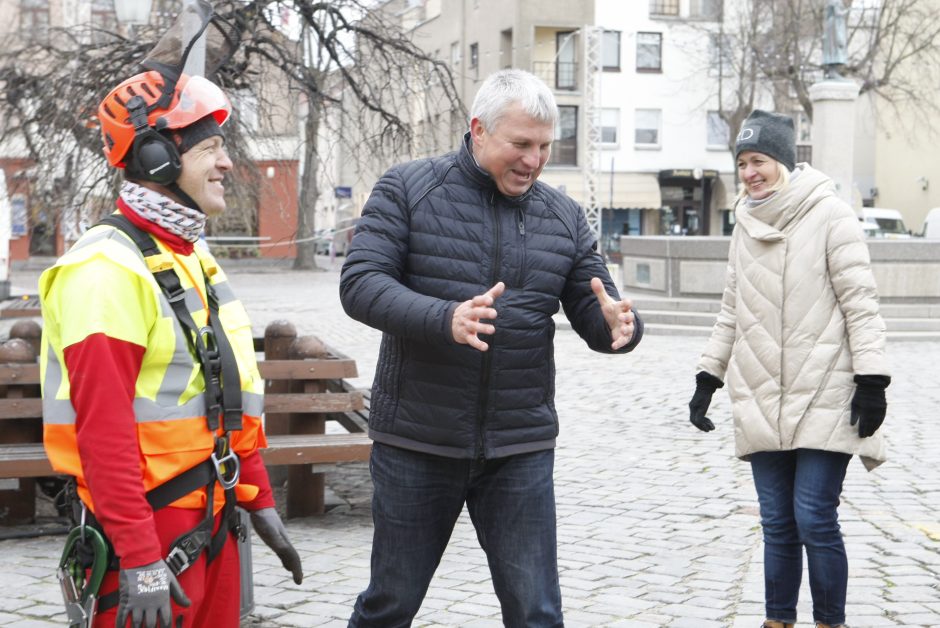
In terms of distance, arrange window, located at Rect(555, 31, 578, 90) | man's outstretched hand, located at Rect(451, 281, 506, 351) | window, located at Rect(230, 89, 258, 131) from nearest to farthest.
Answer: man's outstretched hand, located at Rect(451, 281, 506, 351)
window, located at Rect(230, 89, 258, 131)
window, located at Rect(555, 31, 578, 90)

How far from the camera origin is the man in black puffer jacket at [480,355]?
11.5 feet

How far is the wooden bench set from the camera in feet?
21.4

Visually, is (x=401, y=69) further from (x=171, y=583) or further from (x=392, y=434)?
(x=171, y=583)

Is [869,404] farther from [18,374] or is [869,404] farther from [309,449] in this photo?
[18,374]

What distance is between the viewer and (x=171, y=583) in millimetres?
2844

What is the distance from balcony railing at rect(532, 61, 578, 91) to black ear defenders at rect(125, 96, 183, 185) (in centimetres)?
5168

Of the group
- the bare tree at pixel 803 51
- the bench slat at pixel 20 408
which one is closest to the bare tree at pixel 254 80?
the bench slat at pixel 20 408

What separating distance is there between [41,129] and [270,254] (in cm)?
3947

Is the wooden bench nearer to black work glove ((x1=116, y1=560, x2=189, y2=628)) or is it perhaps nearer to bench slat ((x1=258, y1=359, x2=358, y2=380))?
bench slat ((x1=258, y1=359, x2=358, y2=380))

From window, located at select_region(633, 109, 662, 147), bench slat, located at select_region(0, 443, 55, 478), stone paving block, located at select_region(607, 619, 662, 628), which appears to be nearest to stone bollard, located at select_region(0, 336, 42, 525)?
bench slat, located at select_region(0, 443, 55, 478)

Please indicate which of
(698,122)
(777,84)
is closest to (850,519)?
(777,84)

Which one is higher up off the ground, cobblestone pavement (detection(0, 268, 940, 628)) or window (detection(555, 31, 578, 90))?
window (detection(555, 31, 578, 90))

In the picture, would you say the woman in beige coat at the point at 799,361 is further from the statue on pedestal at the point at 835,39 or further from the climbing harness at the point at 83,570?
the statue on pedestal at the point at 835,39

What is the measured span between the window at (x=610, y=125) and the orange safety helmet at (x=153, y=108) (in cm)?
5309
